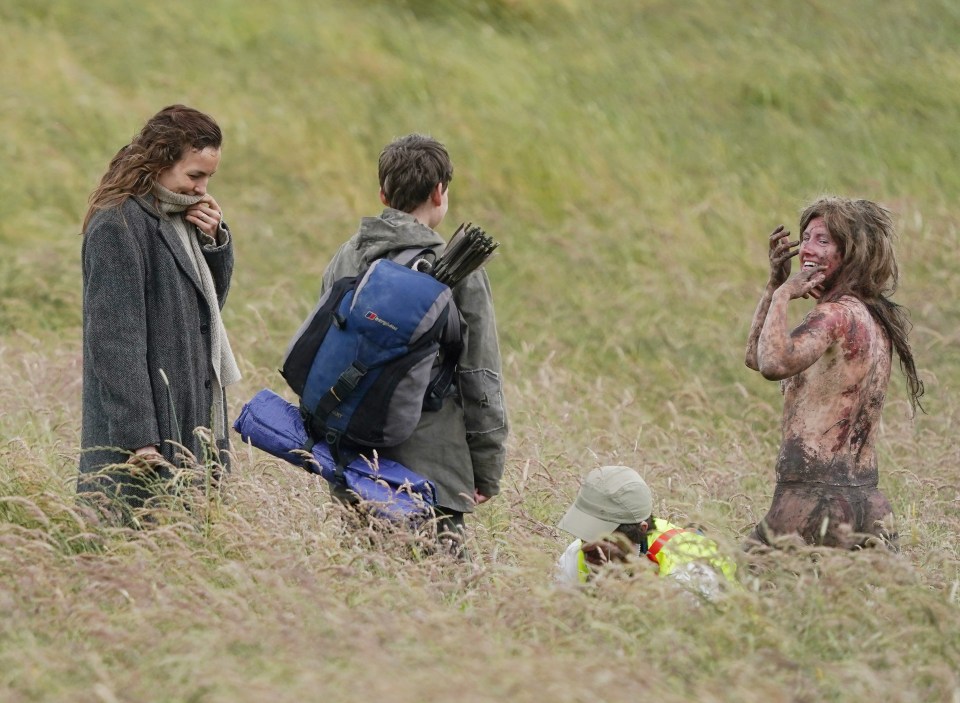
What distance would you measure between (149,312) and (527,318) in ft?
17.9

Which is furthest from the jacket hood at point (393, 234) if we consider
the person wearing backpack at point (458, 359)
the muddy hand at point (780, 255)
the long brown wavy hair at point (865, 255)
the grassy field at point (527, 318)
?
the long brown wavy hair at point (865, 255)

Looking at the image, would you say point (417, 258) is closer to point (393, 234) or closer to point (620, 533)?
point (393, 234)

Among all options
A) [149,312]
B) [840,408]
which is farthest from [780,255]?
[149,312]

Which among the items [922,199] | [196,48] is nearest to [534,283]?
[922,199]

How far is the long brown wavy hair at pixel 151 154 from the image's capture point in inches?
180

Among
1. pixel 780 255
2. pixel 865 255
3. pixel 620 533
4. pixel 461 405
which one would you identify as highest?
pixel 865 255

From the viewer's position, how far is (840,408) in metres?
4.26

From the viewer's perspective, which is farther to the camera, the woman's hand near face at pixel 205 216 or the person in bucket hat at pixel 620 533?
the woman's hand near face at pixel 205 216

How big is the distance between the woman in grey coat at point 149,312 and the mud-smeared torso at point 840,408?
2.07 meters

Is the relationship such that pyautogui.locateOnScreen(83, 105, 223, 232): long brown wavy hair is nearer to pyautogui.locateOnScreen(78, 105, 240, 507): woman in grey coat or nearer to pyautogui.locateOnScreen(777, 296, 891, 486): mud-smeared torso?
pyautogui.locateOnScreen(78, 105, 240, 507): woman in grey coat

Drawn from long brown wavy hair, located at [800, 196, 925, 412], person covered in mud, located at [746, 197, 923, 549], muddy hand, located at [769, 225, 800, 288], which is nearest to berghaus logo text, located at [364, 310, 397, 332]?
person covered in mud, located at [746, 197, 923, 549]

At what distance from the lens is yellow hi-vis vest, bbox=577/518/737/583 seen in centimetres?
399

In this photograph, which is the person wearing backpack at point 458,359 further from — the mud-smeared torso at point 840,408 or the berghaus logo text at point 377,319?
the mud-smeared torso at point 840,408

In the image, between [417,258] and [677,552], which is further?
[417,258]
